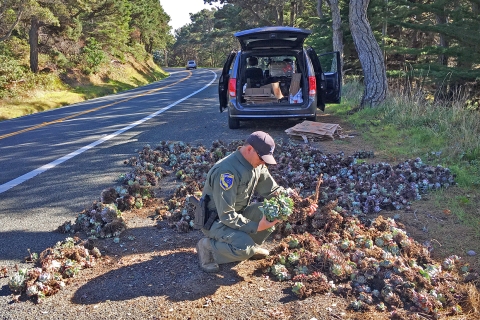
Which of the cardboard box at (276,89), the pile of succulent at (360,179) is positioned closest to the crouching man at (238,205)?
the pile of succulent at (360,179)

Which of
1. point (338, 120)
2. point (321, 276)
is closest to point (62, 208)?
point (321, 276)

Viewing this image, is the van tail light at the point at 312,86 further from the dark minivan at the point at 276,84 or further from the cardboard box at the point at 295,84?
the cardboard box at the point at 295,84

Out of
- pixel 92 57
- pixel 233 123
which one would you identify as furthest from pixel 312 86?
pixel 92 57

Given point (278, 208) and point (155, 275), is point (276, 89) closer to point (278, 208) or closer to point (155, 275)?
point (278, 208)

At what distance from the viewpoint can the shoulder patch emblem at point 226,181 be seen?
11.4ft

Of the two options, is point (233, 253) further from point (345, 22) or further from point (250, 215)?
point (345, 22)

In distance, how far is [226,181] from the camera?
3469 mm

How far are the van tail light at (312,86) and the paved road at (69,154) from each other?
43.0 inches

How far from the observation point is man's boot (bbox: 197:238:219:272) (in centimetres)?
374

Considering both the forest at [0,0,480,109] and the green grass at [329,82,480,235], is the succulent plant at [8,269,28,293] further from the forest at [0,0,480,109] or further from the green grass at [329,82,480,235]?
the forest at [0,0,480,109]

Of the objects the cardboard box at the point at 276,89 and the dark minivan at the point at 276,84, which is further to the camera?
the cardboard box at the point at 276,89

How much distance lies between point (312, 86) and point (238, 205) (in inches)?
227

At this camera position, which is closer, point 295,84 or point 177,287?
point 177,287

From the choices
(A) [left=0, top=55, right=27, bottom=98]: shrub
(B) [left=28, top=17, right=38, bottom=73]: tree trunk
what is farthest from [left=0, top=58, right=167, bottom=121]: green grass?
(B) [left=28, top=17, right=38, bottom=73]: tree trunk
